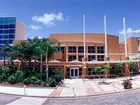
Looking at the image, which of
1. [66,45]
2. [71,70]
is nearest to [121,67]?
[71,70]

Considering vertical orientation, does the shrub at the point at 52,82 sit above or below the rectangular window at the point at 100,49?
below

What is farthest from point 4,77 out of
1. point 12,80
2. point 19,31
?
point 19,31

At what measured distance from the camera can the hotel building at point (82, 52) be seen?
4988cm

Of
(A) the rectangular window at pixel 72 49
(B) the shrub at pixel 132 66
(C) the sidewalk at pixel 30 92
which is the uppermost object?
(A) the rectangular window at pixel 72 49

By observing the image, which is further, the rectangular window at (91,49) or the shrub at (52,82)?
the rectangular window at (91,49)

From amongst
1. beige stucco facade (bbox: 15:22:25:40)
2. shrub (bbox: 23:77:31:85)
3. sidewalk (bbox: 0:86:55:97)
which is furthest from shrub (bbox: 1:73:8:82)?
beige stucco facade (bbox: 15:22:25:40)

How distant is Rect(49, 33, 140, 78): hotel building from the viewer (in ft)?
164

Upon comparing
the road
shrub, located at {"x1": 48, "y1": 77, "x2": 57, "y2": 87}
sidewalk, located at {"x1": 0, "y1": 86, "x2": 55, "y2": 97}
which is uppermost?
shrub, located at {"x1": 48, "y1": 77, "x2": 57, "y2": 87}

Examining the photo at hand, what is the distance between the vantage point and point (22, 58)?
43.5m

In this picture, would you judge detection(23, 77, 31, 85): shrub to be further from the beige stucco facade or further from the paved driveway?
the beige stucco facade

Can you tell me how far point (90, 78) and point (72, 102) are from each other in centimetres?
2556

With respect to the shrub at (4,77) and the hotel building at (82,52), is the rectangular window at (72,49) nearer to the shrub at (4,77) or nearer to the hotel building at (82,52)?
the hotel building at (82,52)

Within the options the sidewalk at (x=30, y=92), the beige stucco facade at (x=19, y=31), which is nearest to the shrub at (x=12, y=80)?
the sidewalk at (x=30, y=92)

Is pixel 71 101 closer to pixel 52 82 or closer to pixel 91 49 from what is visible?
pixel 52 82
